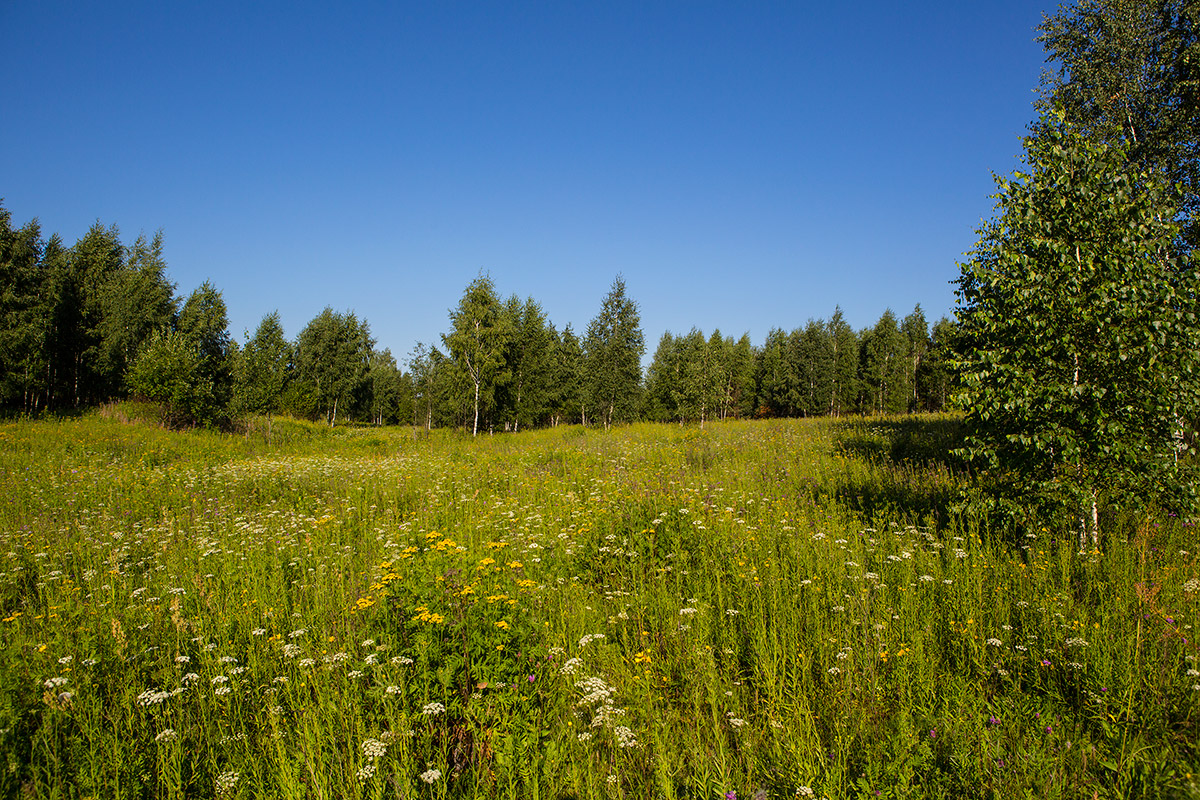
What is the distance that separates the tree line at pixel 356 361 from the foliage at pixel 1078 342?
145 centimetres

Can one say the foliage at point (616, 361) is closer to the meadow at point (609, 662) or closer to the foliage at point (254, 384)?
the foliage at point (254, 384)

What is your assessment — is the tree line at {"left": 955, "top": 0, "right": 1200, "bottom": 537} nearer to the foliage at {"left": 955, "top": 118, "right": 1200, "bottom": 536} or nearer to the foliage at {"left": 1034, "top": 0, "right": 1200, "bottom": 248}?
the foliage at {"left": 955, "top": 118, "right": 1200, "bottom": 536}

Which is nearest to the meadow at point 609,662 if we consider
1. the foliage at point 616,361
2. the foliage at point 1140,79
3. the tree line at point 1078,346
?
the tree line at point 1078,346

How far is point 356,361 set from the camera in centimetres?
4962

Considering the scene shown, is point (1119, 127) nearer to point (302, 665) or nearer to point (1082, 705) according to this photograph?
point (1082, 705)

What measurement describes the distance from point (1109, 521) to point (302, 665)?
9144 mm

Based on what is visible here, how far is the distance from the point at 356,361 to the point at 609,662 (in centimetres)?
5222

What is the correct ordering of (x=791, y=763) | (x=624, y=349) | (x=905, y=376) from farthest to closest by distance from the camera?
(x=905, y=376) → (x=624, y=349) → (x=791, y=763)

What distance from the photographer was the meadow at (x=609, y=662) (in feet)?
8.69

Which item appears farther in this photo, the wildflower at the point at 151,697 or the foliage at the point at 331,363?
the foliage at the point at 331,363

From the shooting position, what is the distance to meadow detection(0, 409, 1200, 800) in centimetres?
265

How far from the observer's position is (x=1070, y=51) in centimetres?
1424

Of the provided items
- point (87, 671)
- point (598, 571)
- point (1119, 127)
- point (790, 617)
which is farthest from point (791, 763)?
point (1119, 127)

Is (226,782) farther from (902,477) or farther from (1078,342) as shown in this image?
(902,477)
